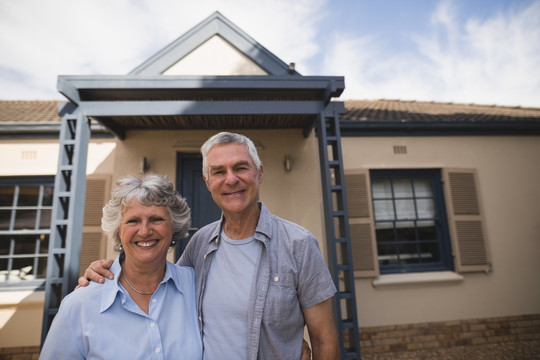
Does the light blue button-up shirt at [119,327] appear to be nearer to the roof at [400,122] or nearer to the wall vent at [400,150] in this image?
the roof at [400,122]

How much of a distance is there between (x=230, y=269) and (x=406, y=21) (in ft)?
21.7

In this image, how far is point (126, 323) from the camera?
1.14m

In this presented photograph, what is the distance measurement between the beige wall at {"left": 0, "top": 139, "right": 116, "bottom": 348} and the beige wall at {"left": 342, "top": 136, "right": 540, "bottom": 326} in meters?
4.31

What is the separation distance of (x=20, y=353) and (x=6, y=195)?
247 centimetres

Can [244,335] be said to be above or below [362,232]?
below

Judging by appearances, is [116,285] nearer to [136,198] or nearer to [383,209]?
[136,198]

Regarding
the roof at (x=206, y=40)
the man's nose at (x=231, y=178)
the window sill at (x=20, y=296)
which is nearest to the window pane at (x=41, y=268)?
the window sill at (x=20, y=296)

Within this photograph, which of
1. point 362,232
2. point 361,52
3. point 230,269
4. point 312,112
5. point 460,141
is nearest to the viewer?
point 230,269

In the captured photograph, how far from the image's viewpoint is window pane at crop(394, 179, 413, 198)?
470 centimetres

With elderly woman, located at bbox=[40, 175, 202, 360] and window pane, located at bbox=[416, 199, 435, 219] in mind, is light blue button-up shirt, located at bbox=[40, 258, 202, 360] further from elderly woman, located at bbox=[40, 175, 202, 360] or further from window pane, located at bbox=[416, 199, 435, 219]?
window pane, located at bbox=[416, 199, 435, 219]

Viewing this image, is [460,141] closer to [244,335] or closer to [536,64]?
[536,64]

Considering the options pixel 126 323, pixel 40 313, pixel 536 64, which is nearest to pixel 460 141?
pixel 536 64

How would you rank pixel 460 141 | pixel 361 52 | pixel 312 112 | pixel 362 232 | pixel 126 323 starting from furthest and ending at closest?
pixel 361 52, pixel 460 141, pixel 362 232, pixel 312 112, pixel 126 323

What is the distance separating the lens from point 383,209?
463 cm
